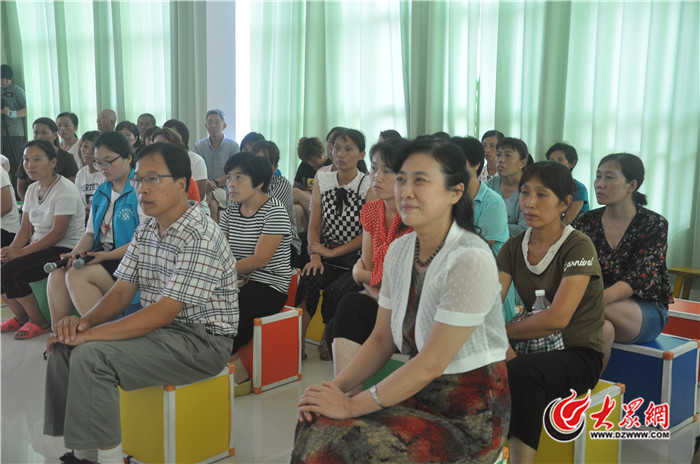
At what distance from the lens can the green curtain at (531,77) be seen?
4.01 meters

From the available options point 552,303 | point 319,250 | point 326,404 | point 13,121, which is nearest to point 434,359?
point 326,404

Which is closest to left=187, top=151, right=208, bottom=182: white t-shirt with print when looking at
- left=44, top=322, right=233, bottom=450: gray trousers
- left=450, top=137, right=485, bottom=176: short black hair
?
left=450, top=137, right=485, bottom=176: short black hair

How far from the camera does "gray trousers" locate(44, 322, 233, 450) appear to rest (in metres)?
1.93

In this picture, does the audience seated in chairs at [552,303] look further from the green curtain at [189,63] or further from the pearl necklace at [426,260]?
the green curtain at [189,63]

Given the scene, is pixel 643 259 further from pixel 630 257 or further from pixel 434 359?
pixel 434 359

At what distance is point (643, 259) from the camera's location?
2.54m

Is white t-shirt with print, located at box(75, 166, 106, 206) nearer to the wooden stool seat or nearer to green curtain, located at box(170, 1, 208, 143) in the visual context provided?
green curtain, located at box(170, 1, 208, 143)

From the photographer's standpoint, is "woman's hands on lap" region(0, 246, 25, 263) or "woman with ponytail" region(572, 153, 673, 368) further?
"woman's hands on lap" region(0, 246, 25, 263)

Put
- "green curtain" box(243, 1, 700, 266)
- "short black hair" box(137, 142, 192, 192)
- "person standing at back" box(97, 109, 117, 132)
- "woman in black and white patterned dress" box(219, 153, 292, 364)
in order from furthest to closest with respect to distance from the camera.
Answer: "person standing at back" box(97, 109, 117, 132)
"green curtain" box(243, 1, 700, 266)
"woman in black and white patterned dress" box(219, 153, 292, 364)
"short black hair" box(137, 142, 192, 192)

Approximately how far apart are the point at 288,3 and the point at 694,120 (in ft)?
12.4

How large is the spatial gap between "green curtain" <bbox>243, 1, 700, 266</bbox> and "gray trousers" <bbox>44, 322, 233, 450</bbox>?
3075 millimetres

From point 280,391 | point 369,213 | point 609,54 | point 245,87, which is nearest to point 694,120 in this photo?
point 609,54

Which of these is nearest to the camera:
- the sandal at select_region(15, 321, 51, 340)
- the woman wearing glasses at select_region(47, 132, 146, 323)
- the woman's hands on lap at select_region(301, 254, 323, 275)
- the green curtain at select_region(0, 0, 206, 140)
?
the woman wearing glasses at select_region(47, 132, 146, 323)

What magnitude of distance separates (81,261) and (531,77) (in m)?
3.17
